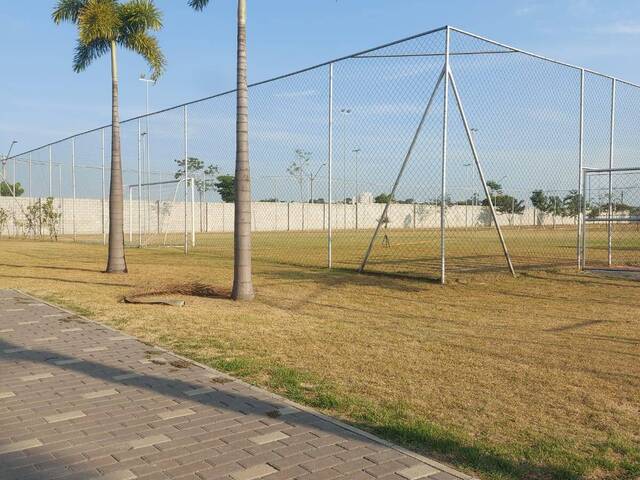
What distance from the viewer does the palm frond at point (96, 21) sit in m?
13.9

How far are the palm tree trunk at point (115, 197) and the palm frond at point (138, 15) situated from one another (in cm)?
63

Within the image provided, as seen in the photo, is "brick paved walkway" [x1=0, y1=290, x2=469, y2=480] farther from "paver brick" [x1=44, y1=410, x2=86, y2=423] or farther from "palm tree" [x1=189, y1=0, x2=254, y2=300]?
"palm tree" [x1=189, y1=0, x2=254, y2=300]

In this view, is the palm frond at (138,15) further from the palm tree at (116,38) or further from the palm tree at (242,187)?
the palm tree at (242,187)

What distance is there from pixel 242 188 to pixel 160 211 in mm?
25485

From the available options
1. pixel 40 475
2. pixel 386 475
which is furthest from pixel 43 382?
pixel 386 475

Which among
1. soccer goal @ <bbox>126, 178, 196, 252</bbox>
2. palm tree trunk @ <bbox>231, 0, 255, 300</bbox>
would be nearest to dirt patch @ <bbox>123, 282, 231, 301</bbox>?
palm tree trunk @ <bbox>231, 0, 255, 300</bbox>

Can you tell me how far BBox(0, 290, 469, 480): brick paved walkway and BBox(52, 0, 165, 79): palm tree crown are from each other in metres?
10.2

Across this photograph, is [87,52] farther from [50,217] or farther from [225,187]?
[225,187]

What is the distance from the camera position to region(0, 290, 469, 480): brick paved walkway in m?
3.35

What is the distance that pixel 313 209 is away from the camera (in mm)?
40344

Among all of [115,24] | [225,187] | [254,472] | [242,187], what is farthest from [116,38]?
[225,187]

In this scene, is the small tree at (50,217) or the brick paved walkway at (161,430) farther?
the small tree at (50,217)

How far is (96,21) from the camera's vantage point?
1388 cm

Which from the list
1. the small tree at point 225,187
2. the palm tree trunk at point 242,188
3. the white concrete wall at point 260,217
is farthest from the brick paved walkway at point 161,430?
the small tree at point 225,187
